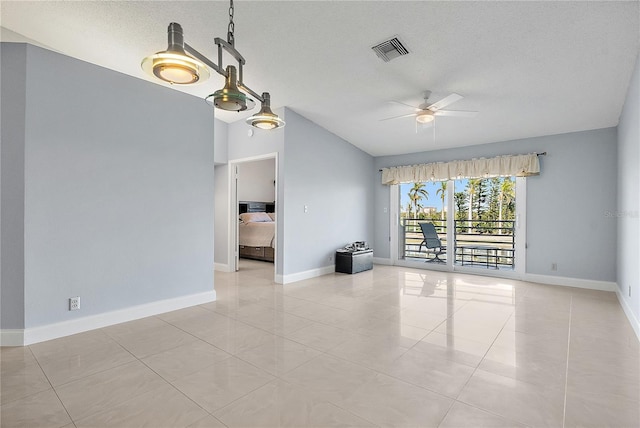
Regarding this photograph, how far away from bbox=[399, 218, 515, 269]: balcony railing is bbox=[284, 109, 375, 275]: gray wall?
140 cm

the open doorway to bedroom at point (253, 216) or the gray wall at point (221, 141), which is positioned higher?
the gray wall at point (221, 141)

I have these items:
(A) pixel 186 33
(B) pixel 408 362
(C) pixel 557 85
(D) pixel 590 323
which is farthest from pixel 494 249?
(A) pixel 186 33

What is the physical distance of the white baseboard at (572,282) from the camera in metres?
→ 4.55

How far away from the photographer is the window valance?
16.7ft

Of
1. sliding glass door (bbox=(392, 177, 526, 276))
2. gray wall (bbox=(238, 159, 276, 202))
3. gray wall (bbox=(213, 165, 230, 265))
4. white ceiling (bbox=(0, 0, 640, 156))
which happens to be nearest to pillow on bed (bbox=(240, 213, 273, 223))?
gray wall (bbox=(238, 159, 276, 202))

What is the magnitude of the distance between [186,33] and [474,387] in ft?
12.5

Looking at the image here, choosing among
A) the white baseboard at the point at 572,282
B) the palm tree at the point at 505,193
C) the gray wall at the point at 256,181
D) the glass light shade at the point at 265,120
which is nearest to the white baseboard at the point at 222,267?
the gray wall at the point at 256,181

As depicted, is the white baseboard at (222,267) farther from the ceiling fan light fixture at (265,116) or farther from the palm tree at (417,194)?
the palm tree at (417,194)

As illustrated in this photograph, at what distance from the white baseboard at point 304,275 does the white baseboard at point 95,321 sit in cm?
125

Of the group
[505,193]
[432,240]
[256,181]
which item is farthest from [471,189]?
[256,181]

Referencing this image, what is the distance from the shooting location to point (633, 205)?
3.19m

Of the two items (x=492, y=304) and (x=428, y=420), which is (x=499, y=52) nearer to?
(x=492, y=304)

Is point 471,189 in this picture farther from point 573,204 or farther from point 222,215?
point 222,215

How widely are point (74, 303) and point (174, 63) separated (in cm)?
249
